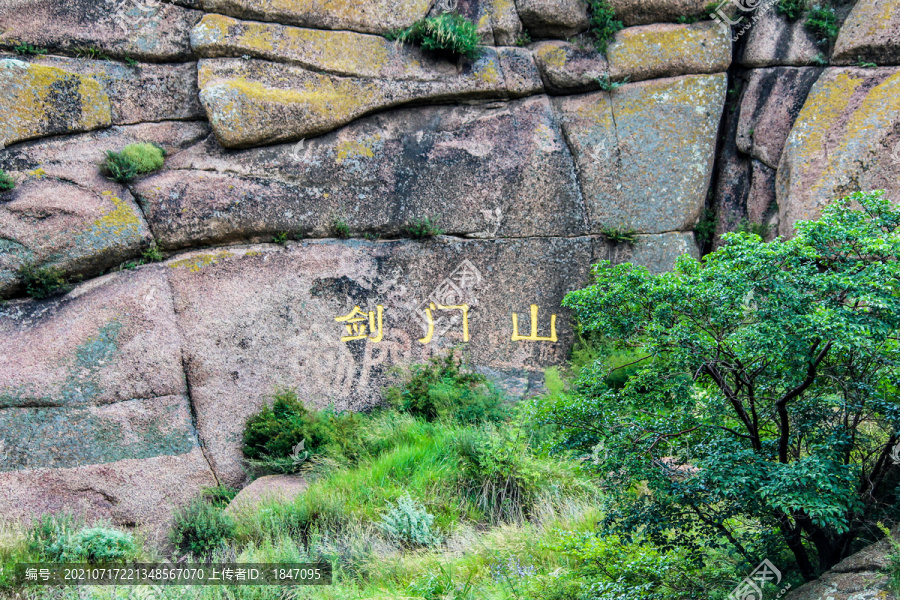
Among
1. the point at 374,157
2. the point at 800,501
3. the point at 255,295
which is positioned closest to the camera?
the point at 800,501

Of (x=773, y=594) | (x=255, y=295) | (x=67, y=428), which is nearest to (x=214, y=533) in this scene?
(x=67, y=428)

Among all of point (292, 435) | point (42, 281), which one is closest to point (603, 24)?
point (292, 435)

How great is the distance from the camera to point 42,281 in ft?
23.6

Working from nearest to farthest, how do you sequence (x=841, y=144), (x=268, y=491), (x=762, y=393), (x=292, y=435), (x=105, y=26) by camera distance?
(x=762, y=393)
(x=268, y=491)
(x=292, y=435)
(x=841, y=144)
(x=105, y=26)

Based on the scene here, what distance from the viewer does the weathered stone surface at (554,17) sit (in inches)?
354

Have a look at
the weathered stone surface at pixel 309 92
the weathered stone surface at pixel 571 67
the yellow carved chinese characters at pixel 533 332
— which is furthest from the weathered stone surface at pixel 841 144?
the weathered stone surface at pixel 309 92

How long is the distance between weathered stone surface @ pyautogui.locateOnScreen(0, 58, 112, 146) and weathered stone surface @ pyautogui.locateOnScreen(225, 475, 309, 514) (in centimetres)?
492

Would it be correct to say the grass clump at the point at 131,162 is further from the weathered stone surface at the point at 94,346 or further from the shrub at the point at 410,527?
the shrub at the point at 410,527

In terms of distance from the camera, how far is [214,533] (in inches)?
239

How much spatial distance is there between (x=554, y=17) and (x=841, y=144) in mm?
4103

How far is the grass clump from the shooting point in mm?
7715

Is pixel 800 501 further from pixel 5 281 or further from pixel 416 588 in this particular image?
pixel 5 281

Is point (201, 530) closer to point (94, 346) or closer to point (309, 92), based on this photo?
point (94, 346)

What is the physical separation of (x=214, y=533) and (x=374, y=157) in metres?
4.92
